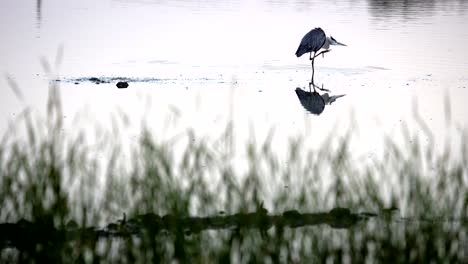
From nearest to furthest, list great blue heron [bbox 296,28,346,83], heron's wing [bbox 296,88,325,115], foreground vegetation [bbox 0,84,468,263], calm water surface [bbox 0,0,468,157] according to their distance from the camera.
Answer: foreground vegetation [bbox 0,84,468,263] → calm water surface [bbox 0,0,468,157] → heron's wing [bbox 296,88,325,115] → great blue heron [bbox 296,28,346,83]

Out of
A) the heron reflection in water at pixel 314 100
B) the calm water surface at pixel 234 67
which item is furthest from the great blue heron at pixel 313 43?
the heron reflection in water at pixel 314 100

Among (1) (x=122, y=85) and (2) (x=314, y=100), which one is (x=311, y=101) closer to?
(2) (x=314, y=100)

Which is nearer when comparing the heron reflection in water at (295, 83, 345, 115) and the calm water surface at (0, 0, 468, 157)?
the calm water surface at (0, 0, 468, 157)

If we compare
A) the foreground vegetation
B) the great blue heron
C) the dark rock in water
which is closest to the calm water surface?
the dark rock in water

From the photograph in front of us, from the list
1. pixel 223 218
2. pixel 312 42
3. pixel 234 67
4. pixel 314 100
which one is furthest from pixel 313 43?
pixel 223 218

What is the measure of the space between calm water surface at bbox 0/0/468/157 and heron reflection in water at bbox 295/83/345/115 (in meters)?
0.11

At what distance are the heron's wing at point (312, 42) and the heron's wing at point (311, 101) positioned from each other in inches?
115

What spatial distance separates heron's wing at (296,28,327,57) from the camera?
15.1m

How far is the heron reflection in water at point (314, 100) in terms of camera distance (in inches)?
421

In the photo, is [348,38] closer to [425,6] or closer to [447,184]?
[425,6]

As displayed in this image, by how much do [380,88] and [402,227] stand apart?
7145 millimetres

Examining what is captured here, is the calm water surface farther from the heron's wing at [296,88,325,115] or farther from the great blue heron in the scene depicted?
the great blue heron

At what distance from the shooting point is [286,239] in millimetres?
4852

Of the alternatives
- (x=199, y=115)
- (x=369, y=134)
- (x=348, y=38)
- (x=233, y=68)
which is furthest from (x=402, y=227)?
(x=348, y=38)
